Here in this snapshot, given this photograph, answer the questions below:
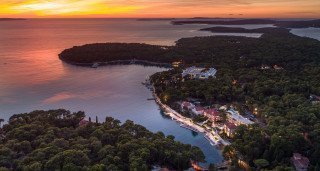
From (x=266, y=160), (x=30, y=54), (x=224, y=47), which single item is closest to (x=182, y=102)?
(x=266, y=160)

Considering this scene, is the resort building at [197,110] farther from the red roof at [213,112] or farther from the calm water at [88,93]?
the calm water at [88,93]

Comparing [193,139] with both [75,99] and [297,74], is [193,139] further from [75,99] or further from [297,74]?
[297,74]

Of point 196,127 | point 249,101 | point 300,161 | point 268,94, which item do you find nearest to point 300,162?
point 300,161

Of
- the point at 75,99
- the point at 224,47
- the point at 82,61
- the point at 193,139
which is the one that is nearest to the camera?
the point at 193,139

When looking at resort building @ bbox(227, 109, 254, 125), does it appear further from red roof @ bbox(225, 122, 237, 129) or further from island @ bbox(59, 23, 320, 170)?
red roof @ bbox(225, 122, 237, 129)

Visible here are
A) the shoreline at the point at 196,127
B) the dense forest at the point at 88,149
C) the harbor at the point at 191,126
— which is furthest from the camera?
the harbor at the point at 191,126

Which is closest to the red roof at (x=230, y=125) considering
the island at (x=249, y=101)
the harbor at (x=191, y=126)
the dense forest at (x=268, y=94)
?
the island at (x=249, y=101)

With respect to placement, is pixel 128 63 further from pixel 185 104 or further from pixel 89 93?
pixel 185 104
